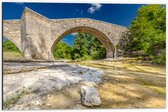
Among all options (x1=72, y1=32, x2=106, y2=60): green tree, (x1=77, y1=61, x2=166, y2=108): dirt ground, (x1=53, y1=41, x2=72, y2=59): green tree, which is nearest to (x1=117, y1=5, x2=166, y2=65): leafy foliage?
(x1=77, y1=61, x2=166, y2=108): dirt ground

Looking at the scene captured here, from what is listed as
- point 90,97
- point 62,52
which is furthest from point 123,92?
point 62,52

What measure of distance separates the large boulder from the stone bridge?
2042 mm

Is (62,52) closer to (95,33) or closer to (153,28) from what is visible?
(95,33)

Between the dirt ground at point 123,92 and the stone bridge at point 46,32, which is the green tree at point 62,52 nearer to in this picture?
the stone bridge at point 46,32

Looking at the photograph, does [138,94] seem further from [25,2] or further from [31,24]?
[31,24]

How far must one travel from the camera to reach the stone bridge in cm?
454

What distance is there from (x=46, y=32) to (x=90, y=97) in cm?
400

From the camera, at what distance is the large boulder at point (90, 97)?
2055 millimetres

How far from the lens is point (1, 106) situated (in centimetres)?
215

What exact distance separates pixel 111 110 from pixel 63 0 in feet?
4.66

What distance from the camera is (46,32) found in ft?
19.0

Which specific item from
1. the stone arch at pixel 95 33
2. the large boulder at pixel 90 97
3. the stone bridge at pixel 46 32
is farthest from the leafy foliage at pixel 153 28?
the stone arch at pixel 95 33

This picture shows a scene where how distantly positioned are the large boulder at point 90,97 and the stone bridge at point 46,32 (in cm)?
204

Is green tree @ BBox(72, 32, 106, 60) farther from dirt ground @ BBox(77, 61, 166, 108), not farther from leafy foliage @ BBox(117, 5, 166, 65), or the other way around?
dirt ground @ BBox(77, 61, 166, 108)
